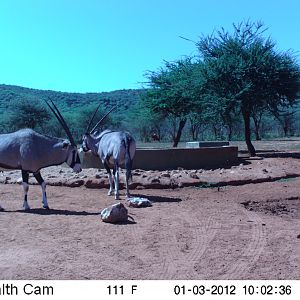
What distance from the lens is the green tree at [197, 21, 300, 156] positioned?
2503 centimetres

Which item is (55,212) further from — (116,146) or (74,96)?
(74,96)

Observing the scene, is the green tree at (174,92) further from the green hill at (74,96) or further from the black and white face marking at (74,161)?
the green hill at (74,96)

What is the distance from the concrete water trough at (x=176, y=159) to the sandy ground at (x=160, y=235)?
9.59 feet

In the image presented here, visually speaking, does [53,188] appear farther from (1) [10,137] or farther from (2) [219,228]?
(2) [219,228]

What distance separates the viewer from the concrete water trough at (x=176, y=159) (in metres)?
18.2

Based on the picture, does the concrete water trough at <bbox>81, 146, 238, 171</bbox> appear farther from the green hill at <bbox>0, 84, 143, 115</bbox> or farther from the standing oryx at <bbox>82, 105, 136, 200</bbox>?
the green hill at <bbox>0, 84, 143, 115</bbox>

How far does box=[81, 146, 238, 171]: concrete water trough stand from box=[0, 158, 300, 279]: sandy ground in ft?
9.59

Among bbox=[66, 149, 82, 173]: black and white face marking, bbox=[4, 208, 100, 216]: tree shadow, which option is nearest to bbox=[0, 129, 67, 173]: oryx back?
bbox=[66, 149, 82, 173]: black and white face marking

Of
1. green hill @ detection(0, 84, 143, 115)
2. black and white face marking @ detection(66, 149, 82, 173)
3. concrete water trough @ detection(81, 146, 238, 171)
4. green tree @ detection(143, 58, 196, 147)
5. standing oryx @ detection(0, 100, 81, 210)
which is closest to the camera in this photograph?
standing oryx @ detection(0, 100, 81, 210)

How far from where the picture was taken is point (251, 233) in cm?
888

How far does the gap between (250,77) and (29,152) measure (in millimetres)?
15925

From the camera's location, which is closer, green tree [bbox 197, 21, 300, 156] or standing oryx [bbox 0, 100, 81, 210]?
standing oryx [bbox 0, 100, 81, 210]

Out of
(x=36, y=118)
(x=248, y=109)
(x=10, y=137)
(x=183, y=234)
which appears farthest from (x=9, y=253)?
(x=36, y=118)
